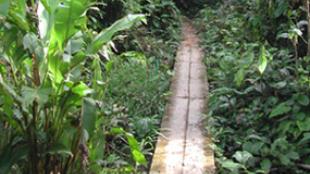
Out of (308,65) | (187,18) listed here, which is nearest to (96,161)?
(308,65)

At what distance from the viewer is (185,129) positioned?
177 inches

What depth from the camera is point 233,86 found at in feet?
17.0

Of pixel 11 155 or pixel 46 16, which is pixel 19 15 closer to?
pixel 46 16

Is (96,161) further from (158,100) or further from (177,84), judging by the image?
(177,84)

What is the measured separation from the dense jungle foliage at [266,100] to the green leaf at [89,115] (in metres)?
1.31

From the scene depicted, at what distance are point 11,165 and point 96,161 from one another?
0.54m

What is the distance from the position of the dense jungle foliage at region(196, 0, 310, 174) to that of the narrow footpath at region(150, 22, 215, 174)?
4.5 inches

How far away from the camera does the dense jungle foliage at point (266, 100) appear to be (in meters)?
3.83

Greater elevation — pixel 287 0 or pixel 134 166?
pixel 287 0

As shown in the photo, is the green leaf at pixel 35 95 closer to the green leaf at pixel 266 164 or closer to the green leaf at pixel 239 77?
the green leaf at pixel 266 164

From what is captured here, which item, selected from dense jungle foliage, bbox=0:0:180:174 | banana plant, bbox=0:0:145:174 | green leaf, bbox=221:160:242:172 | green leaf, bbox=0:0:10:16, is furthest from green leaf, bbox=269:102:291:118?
green leaf, bbox=0:0:10:16

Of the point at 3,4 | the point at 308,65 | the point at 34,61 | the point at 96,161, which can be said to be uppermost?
the point at 3,4

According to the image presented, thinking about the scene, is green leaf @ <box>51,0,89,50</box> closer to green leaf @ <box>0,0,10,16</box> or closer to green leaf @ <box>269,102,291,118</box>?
green leaf @ <box>0,0,10,16</box>

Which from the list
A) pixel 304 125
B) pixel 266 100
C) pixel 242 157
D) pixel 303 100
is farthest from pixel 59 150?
pixel 266 100
